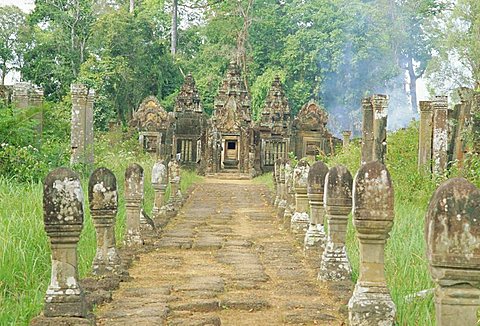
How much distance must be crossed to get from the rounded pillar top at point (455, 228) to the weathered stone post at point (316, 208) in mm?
4744

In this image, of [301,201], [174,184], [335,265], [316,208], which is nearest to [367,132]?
[174,184]

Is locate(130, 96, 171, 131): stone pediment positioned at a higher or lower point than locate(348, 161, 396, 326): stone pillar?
higher

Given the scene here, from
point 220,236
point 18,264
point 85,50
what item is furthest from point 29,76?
point 18,264

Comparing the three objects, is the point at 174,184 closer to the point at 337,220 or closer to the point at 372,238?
the point at 337,220

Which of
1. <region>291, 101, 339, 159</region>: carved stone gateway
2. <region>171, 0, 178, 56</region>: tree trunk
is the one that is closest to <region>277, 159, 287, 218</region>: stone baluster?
<region>291, 101, 339, 159</region>: carved stone gateway

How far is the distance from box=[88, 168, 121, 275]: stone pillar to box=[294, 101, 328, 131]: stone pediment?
2707 cm

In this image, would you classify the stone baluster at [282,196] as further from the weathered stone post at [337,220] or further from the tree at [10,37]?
the tree at [10,37]

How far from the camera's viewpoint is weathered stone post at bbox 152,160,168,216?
1202 cm

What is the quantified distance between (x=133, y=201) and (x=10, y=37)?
→ 1463 inches

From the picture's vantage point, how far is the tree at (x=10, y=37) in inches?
1604

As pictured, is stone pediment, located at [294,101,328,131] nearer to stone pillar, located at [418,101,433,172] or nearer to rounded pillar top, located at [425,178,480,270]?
stone pillar, located at [418,101,433,172]

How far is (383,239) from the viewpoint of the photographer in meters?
5.21

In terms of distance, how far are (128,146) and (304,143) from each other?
8949 millimetres

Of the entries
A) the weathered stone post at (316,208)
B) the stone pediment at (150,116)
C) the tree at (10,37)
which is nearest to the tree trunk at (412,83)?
the stone pediment at (150,116)
